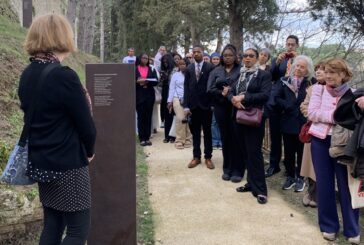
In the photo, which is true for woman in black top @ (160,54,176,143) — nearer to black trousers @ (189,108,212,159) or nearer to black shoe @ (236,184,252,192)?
black trousers @ (189,108,212,159)

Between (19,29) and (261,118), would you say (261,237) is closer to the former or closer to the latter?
(261,118)

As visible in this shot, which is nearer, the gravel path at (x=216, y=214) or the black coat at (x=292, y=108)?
the gravel path at (x=216, y=214)

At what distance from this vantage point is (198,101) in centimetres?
700

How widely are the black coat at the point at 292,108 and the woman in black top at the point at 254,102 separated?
0.48m

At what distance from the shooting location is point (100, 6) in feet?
132

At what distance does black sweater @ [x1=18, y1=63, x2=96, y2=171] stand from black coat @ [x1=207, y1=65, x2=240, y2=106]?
357cm

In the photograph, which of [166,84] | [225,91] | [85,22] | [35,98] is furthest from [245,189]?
[85,22]

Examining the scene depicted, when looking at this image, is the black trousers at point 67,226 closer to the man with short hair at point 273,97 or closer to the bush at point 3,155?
the bush at point 3,155

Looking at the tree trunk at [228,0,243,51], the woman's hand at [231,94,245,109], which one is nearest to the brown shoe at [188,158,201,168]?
the woman's hand at [231,94,245,109]

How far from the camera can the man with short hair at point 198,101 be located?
7.02 meters

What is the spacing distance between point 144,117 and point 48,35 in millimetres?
6315

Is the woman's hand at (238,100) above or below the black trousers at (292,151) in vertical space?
above

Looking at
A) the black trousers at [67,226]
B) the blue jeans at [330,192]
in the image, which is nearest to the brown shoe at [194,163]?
the blue jeans at [330,192]

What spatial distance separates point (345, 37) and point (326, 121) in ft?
21.8
